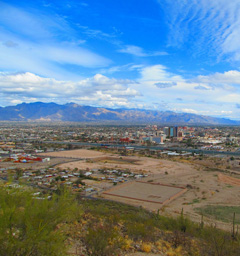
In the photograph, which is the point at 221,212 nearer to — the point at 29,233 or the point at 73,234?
the point at 73,234

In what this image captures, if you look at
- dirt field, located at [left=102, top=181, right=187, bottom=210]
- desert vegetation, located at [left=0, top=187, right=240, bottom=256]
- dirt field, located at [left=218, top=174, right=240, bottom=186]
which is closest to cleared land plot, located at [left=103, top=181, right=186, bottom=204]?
dirt field, located at [left=102, top=181, right=187, bottom=210]

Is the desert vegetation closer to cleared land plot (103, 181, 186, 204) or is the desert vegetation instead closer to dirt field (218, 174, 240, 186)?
cleared land plot (103, 181, 186, 204)

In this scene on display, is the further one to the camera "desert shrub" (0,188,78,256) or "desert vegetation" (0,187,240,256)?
"desert vegetation" (0,187,240,256)

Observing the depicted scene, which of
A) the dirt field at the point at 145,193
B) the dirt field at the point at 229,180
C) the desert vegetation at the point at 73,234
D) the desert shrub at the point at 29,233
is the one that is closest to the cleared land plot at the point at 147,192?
the dirt field at the point at 145,193

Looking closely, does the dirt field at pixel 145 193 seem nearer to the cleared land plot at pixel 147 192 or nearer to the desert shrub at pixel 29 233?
the cleared land plot at pixel 147 192

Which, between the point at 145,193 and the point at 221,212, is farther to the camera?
the point at 145,193

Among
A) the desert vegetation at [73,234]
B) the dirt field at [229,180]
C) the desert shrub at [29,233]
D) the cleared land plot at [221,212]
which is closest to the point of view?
the desert shrub at [29,233]

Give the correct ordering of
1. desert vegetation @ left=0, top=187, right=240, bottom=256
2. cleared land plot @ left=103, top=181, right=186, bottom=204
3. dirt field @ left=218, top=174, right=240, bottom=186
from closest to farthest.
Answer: desert vegetation @ left=0, top=187, right=240, bottom=256 < cleared land plot @ left=103, top=181, right=186, bottom=204 < dirt field @ left=218, top=174, right=240, bottom=186

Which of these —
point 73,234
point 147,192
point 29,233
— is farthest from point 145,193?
point 29,233

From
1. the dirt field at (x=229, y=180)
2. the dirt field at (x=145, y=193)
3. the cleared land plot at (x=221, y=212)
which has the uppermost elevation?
the cleared land plot at (x=221, y=212)
